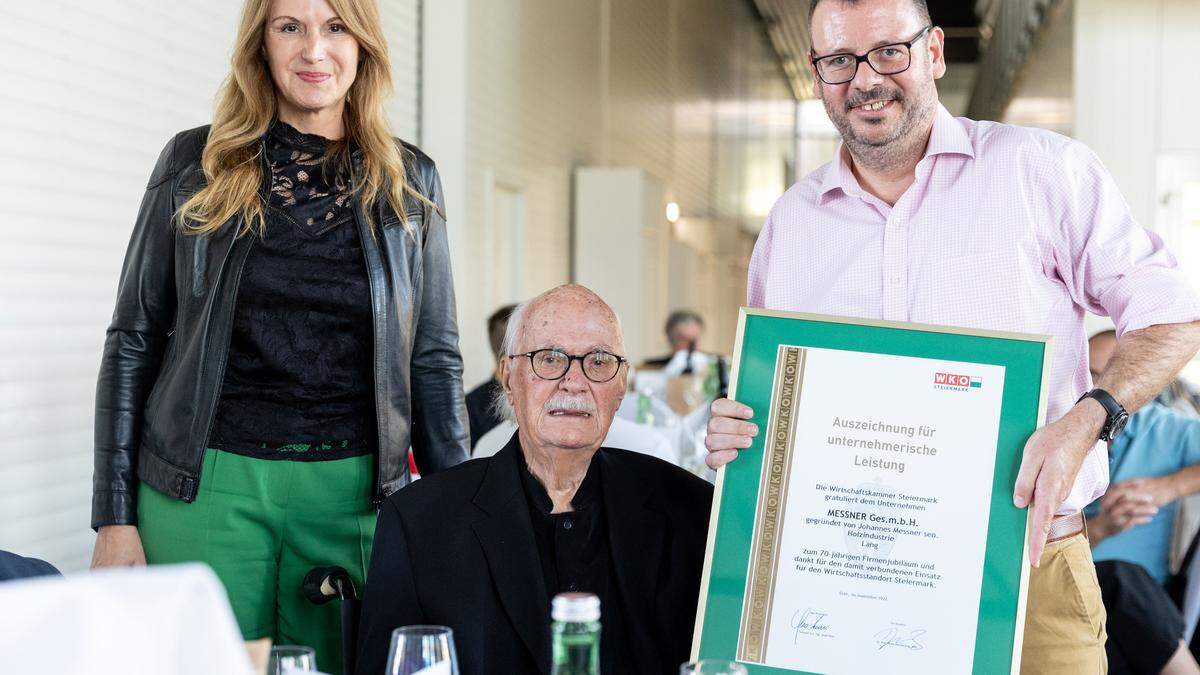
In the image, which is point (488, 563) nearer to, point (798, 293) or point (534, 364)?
point (534, 364)

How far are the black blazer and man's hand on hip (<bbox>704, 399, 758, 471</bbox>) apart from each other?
325mm

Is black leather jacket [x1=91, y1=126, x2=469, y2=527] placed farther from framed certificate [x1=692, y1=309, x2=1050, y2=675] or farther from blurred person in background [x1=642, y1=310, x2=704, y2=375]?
blurred person in background [x1=642, y1=310, x2=704, y2=375]

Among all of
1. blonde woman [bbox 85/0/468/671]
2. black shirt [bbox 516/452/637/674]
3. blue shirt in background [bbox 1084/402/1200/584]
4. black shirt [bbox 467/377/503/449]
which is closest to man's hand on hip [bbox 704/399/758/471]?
black shirt [bbox 516/452/637/674]

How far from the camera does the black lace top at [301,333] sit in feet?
7.41

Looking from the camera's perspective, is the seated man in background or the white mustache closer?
the white mustache

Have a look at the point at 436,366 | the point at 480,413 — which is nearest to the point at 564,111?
the point at 480,413

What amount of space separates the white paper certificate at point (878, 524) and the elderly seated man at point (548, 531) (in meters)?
Answer: 0.33

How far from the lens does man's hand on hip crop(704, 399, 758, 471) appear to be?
187cm

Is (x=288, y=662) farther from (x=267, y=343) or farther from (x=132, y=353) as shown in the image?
(x=132, y=353)

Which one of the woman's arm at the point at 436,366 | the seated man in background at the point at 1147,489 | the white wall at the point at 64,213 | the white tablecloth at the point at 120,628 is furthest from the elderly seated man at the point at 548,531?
the white wall at the point at 64,213

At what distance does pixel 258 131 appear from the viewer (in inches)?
91.0

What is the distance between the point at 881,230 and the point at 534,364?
0.65 meters

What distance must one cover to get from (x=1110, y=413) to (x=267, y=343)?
56.1 inches

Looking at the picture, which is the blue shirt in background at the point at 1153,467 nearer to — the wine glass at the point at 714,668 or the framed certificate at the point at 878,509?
the framed certificate at the point at 878,509
